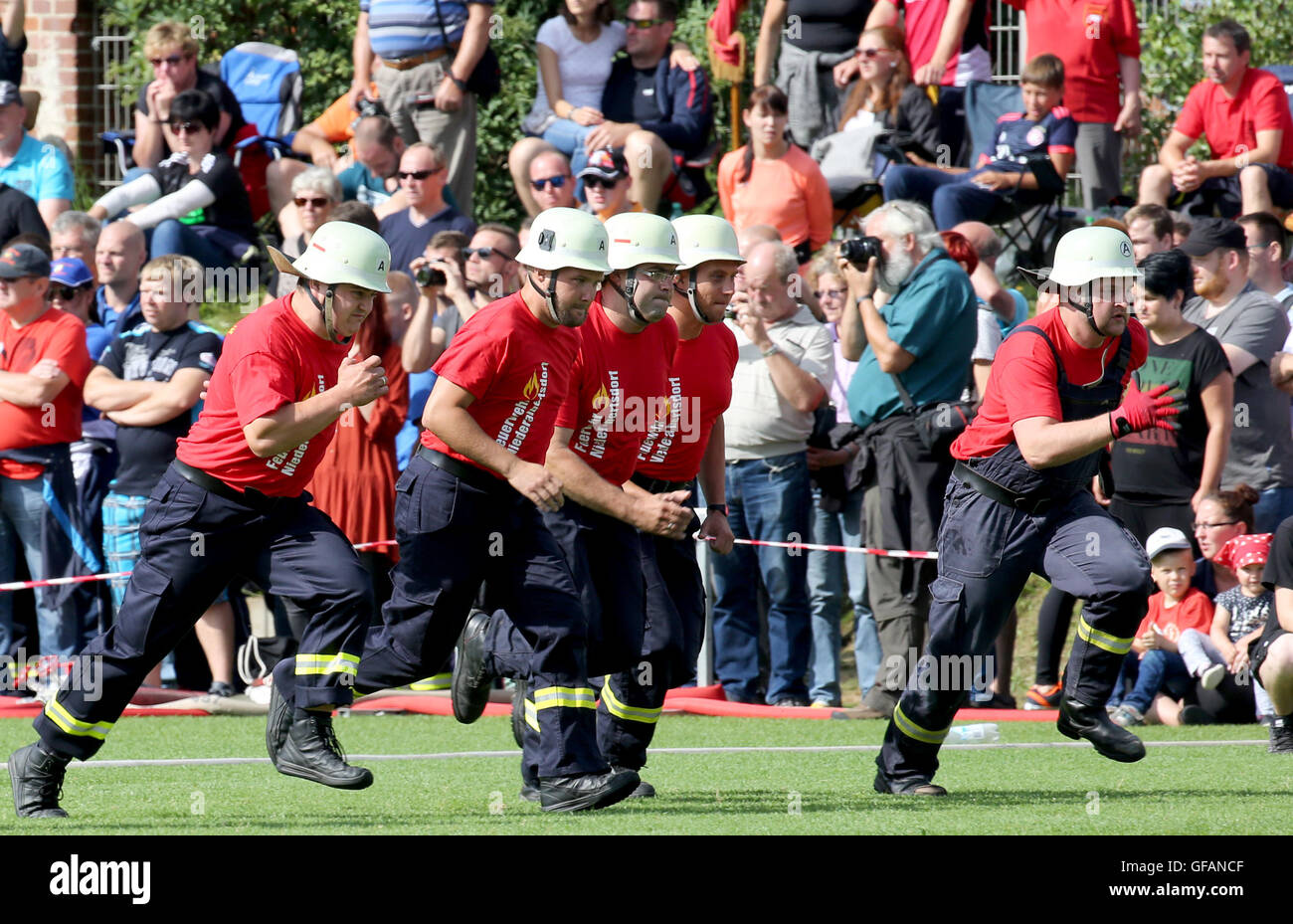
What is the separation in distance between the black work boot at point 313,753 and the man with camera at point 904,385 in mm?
4273

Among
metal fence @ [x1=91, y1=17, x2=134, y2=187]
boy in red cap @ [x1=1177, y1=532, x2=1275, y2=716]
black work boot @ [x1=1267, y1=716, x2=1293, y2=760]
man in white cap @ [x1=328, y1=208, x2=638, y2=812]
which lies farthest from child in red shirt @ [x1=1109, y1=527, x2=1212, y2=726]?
metal fence @ [x1=91, y1=17, x2=134, y2=187]

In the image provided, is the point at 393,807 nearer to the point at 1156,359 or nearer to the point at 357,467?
the point at 357,467

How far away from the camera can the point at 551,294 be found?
23.4ft

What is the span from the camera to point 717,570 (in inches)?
446

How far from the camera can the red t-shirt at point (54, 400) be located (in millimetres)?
11094

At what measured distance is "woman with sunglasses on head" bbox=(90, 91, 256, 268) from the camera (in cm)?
1283

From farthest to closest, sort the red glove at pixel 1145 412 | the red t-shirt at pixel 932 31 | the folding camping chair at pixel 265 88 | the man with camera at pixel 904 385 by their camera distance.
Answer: the folding camping chair at pixel 265 88 < the red t-shirt at pixel 932 31 < the man with camera at pixel 904 385 < the red glove at pixel 1145 412

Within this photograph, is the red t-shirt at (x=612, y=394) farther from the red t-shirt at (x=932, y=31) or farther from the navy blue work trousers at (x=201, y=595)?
the red t-shirt at (x=932, y=31)

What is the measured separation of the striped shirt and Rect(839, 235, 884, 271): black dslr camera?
4.31 meters

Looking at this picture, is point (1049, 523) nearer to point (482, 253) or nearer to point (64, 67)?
point (482, 253)

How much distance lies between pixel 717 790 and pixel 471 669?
1.10m

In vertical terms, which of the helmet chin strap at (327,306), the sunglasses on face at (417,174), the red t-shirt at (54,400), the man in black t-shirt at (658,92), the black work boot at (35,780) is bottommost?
the black work boot at (35,780)

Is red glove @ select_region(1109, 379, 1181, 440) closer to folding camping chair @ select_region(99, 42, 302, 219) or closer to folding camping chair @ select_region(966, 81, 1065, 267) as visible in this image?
folding camping chair @ select_region(966, 81, 1065, 267)

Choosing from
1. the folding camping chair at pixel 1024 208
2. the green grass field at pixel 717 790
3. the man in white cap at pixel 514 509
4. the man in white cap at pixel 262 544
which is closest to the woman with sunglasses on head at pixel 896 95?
the folding camping chair at pixel 1024 208
